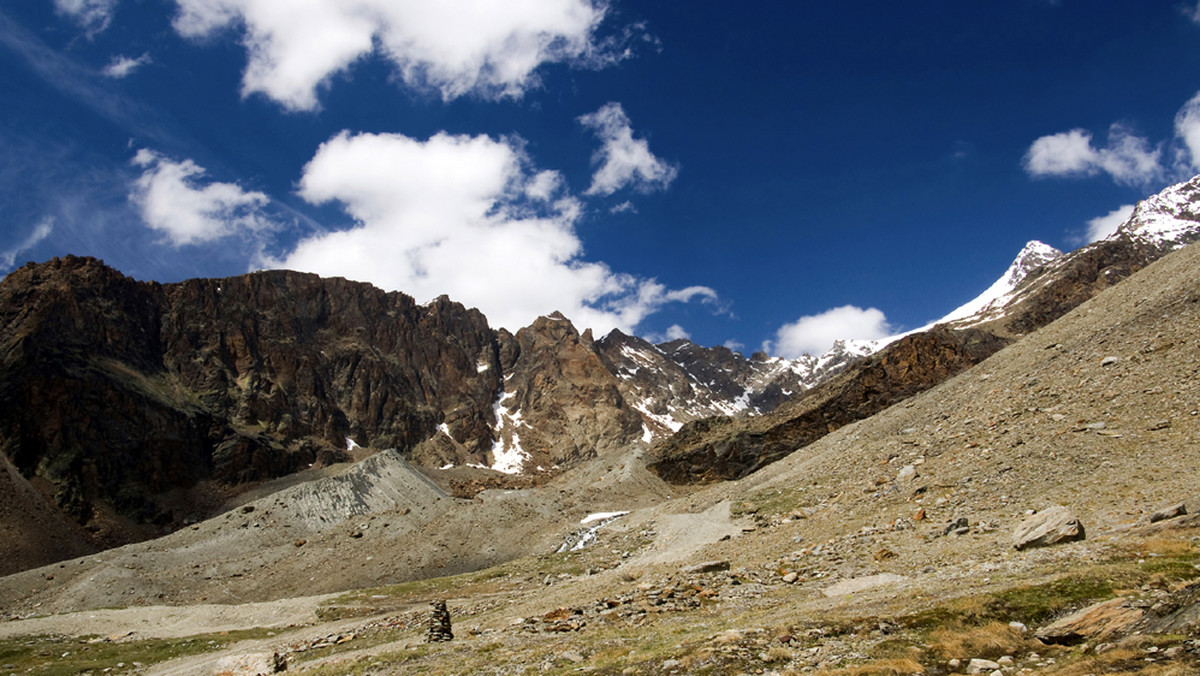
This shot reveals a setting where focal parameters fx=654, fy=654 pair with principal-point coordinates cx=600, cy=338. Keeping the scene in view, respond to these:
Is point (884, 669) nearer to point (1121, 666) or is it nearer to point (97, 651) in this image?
point (1121, 666)

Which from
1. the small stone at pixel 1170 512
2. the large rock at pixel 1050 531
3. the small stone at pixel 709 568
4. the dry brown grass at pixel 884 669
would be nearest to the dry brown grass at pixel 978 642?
the dry brown grass at pixel 884 669

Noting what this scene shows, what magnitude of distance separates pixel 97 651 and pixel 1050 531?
175ft

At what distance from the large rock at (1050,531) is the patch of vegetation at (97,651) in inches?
1779

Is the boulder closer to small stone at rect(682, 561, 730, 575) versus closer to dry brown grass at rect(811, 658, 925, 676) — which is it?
dry brown grass at rect(811, 658, 925, 676)

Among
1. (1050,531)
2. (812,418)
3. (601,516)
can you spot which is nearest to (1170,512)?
(1050,531)

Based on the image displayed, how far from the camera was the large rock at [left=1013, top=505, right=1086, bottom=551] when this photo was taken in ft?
79.8

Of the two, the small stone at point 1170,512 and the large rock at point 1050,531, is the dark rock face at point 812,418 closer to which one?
the large rock at point 1050,531

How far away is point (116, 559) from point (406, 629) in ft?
194

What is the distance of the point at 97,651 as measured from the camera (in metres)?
41.7

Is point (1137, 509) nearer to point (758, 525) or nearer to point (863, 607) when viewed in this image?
point (863, 607)

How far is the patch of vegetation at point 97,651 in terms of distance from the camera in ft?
124

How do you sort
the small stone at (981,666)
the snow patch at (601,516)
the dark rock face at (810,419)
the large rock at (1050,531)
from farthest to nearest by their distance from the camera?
the dark rock face at (810,419) → the snow patch at (601,516) → the large rock at (1050,531) → the small stone at (981,666)

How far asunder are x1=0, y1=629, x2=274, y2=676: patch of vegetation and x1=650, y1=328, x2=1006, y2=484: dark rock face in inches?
3068

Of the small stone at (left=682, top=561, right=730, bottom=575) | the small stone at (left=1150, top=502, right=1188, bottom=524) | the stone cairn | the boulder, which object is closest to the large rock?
the small stone at (left=1150, top=502, right=1188, bottom=524)
